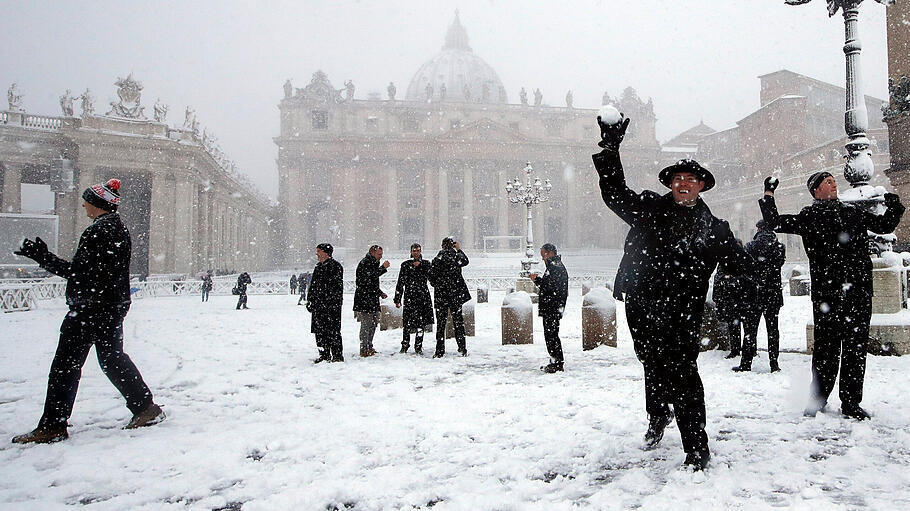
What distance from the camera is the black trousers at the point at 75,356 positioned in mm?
4047

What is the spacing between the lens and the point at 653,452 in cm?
357

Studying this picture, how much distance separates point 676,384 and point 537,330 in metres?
8.49

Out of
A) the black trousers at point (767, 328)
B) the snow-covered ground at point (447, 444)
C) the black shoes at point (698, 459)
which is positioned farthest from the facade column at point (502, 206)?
the black shoes at point (698, 459)

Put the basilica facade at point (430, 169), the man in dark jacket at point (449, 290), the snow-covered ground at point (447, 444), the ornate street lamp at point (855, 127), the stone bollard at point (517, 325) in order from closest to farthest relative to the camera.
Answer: the snow-covered ground at point (447, 444) → the ornate street lamp at point (855, 127) → the man in dark jacket at point (449, 290) → the stone bollard at point (517, 325) → the basilica facade at point (430, 169)

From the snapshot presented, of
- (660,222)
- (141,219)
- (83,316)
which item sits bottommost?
(83,316)

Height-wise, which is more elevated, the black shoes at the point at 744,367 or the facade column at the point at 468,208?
the facade column at the point at 468,208

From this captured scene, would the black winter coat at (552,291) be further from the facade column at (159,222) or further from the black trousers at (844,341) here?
the facade column at (159,222)

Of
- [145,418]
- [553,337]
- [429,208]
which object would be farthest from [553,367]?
[429,208]

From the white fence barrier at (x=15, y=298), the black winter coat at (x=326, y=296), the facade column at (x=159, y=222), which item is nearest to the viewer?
the black winter coat at (x=326, y=296)

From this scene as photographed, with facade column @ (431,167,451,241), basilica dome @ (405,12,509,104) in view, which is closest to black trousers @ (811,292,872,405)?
facade column @ (431,167,451,241)

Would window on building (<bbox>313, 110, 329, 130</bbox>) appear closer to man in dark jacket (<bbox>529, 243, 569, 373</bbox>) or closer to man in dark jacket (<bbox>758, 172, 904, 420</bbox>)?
man in dark jacket (<bbox>529, 243, 569, 373</bbox>)

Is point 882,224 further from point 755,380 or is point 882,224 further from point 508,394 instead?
point 508,394

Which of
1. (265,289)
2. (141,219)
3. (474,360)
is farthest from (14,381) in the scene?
(141,219)

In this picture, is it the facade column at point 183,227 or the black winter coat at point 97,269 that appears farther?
the facade column at point 183,227
